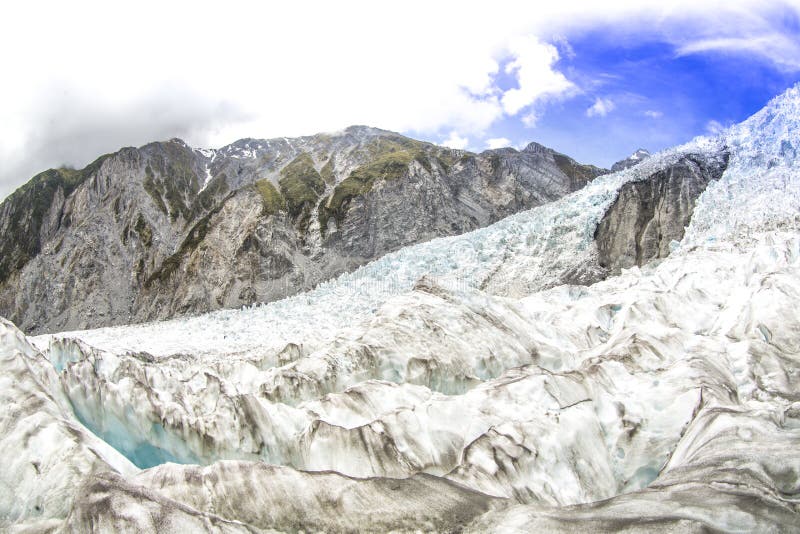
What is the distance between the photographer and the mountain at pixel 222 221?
93.0 meters

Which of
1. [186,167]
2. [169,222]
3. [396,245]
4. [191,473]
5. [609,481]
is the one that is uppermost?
[186,167]

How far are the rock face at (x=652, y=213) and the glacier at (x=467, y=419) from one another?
21.6ft

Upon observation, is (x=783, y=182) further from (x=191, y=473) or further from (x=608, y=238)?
(x=191, y=473)

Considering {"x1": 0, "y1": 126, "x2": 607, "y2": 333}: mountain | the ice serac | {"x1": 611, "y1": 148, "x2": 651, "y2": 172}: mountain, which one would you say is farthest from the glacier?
{"x1": 611, "y1": 148, "x2": 651, "y2": 172}: mountain

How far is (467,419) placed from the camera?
14.2m

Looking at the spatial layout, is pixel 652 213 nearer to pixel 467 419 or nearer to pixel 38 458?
pixel 467 419

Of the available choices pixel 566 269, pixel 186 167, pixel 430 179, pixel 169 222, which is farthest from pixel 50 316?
pixel 566 269

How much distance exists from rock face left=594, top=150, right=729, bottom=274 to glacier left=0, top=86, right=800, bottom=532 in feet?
21.6

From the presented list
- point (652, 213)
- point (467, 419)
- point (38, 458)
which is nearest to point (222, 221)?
point (652, 213)

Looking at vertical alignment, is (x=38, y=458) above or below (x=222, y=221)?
below

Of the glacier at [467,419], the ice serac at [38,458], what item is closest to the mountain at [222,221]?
the glacier at [467,419]

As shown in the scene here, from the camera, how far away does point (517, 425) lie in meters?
12.5

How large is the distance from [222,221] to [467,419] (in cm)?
9091

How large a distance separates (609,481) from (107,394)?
521 inches
